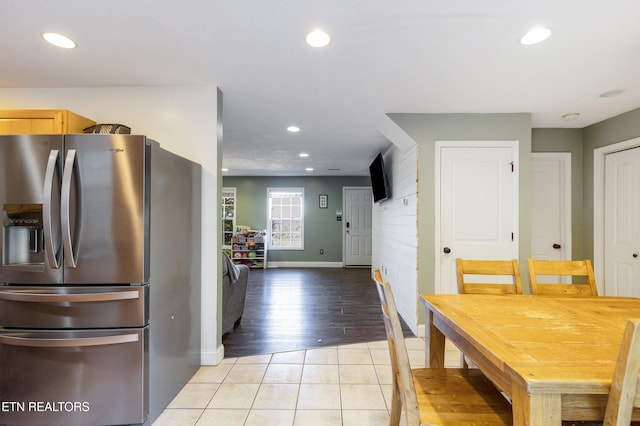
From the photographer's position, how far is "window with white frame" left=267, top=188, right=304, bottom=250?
8.10m

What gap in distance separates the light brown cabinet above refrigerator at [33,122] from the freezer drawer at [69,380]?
1427 millimetres

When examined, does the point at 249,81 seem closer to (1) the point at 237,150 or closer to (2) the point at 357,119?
(2) the point at 357,119

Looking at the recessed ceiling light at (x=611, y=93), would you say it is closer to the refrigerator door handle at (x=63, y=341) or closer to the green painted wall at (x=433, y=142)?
the green painted wall at (x=433, y=142)

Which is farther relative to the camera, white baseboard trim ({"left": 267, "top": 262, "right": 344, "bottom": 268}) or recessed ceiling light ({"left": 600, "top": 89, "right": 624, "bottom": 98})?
white baseboard trim ({"left": 267, "top": 262, "right": 344, "bottom": 268})

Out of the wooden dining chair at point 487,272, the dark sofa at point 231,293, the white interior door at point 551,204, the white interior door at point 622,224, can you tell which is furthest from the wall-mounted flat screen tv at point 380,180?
the wooden dining chair at point 487,272

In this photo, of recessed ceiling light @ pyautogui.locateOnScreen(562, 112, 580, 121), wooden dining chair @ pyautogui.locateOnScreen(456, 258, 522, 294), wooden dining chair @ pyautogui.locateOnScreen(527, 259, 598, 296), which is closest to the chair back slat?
wooden dining chair @ pyautogui.locateOnScreen(456, 258, 522, 294)

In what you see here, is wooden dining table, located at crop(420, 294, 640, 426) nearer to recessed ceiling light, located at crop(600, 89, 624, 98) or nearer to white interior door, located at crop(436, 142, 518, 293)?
white interior door, located at crop(436, 142, 518, 293)

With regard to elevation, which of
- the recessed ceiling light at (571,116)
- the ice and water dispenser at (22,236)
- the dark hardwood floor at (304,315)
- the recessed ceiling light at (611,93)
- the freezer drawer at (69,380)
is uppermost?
the recessed ceiling light at (611,93)

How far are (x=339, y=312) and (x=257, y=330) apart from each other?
1.18 metres

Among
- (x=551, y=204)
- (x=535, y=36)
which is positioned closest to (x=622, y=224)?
(x=551, y=204)

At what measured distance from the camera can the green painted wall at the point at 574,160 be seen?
12.4 feet

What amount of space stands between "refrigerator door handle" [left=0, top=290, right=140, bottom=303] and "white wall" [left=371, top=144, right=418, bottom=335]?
105 inches

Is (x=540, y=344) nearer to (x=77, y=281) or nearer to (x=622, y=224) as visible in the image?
(x=77, y=281)

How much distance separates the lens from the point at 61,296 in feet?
5.61
